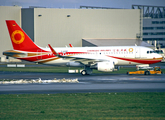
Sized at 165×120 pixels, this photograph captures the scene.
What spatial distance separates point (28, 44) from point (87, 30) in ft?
140

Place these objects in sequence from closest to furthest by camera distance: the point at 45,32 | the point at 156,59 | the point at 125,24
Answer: the point at 156,59
the point at 45,32
the point at 125,24

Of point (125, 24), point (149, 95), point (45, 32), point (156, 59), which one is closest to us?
point (149, 95)

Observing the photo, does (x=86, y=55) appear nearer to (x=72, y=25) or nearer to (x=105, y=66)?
(x=105, y=66)

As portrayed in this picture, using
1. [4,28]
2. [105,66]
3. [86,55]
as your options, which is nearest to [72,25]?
[4,28]

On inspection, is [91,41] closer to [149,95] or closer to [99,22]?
[99,22]

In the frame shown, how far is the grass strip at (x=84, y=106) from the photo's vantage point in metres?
14.8

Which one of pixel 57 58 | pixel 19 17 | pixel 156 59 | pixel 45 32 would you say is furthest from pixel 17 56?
pixel 19 17

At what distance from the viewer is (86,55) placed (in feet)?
135

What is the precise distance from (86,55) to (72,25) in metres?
42.6

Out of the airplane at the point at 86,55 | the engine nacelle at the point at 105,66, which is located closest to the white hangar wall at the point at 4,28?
the airplane at the point at 86,55

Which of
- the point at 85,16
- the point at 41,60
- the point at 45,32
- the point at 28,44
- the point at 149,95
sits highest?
the point at 85,16

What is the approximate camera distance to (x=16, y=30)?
42.6 metres

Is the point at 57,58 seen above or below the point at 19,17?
below

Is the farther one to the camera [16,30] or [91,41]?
[91,41]
